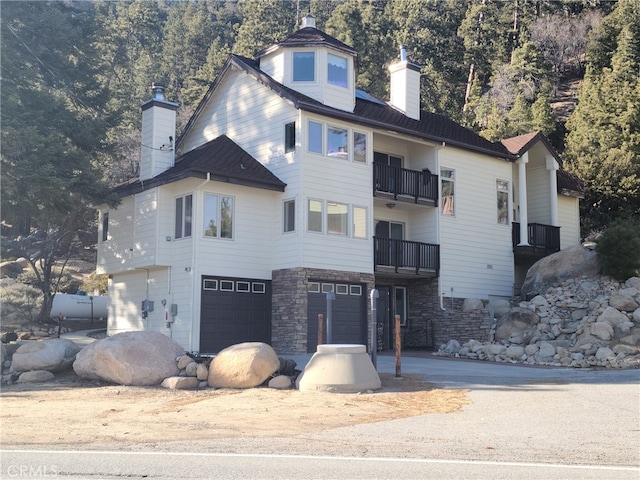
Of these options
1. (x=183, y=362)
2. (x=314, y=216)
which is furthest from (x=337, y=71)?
(x=183, y=362)

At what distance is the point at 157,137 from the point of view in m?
25.7

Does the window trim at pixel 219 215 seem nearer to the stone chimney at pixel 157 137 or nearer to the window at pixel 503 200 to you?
the stone chimney at pixel 157 137

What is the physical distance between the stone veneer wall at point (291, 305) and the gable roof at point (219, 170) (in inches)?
119

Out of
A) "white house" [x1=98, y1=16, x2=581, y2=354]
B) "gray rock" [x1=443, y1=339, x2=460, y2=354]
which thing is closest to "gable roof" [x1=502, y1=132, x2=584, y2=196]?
"white house" [x1=98, y1=16, x2=581, y2=354]

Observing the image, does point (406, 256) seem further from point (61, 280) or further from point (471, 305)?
point (61, 280)

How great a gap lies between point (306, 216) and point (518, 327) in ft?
27.1

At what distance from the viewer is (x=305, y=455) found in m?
8.85

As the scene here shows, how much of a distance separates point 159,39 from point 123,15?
4.27m

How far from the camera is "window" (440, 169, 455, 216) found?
2869cm

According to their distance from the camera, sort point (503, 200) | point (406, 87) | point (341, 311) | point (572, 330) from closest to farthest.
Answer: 1. point (572, 330)
2. point (341, 311)
3. point (406, 87)
4. point (503, 200)

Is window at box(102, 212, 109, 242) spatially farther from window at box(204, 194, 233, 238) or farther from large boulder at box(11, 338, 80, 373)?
large boulder at box(11, 338, 80, 373)

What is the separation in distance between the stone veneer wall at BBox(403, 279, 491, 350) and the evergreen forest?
40.6 ft

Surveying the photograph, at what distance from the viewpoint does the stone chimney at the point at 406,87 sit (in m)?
30.2

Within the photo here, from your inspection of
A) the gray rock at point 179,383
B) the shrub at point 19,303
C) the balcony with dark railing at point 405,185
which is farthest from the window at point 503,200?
the shrub at point 19,303
